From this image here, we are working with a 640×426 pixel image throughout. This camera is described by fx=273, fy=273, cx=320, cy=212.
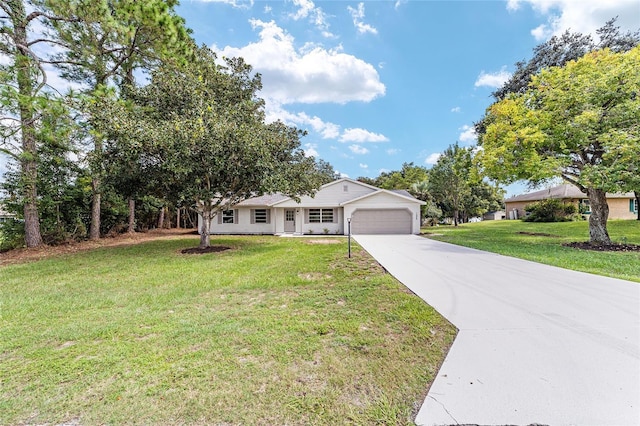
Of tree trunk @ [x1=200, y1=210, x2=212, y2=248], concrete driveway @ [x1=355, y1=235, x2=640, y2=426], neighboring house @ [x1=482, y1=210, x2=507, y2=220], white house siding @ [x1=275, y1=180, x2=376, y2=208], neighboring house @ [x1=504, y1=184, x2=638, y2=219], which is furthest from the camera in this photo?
neighboring house @ [x1=482, y1=210, x2=507, y2=220]

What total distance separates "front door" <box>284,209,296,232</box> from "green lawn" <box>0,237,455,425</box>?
13.8 meters

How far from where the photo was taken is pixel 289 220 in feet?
65.6

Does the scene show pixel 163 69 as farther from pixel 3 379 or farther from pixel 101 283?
pixel 3 379

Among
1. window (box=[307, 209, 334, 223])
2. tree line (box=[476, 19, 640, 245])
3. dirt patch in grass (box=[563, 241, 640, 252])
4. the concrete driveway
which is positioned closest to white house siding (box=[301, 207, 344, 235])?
window (box=[307, 209, 334, 223])

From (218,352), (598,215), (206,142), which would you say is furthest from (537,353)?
(598,215)

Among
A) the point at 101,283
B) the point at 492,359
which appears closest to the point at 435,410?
the point at 492,359

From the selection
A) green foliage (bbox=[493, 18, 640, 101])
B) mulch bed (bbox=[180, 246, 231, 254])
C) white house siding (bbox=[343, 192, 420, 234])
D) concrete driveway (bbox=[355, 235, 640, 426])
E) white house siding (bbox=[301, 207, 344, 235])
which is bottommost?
concrete driveway (bbox=[355, 235, 640, 426])

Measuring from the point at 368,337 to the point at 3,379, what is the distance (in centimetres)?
371

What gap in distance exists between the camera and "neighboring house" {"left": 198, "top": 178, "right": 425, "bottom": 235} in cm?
1833

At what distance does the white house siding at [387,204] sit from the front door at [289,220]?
13.4 ft

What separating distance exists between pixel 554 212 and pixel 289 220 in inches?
844

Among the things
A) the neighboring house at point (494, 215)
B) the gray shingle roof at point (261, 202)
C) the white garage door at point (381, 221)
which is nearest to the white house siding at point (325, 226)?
the white garage door at point (381, 221)

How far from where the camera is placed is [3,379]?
2.62 metres

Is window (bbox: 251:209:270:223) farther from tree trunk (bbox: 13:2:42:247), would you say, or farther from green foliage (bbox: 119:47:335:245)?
tree trunk (bbox: 13:2:42:247)
